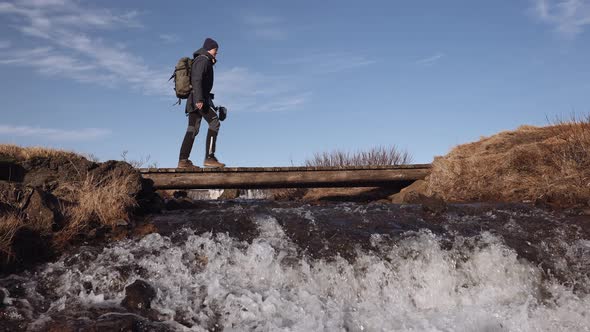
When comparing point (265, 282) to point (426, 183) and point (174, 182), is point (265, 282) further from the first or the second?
point (426, 183)

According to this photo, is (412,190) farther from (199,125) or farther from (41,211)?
(41,211)

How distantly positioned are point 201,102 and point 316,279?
6352mm

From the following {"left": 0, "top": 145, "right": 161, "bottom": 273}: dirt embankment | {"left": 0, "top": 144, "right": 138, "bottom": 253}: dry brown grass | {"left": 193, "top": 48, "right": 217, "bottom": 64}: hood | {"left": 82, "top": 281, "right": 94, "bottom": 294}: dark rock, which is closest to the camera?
{"left": 82, "top": 281, "right": 94, "bottom": 294}: dark rock

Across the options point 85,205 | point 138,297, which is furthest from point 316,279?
point 85,205

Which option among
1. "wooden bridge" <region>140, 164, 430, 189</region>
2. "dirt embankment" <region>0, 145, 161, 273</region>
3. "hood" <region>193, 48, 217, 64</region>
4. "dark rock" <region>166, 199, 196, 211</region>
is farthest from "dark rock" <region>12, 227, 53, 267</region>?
"hood" <region>193, 48, 217, 64</region>

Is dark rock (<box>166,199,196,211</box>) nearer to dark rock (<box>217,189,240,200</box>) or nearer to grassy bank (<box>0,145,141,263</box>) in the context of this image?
grassy bank (<box>0,145,141,263</box>)

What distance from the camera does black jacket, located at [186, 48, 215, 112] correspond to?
11492 millimetres

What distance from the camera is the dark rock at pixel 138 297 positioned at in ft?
17.0

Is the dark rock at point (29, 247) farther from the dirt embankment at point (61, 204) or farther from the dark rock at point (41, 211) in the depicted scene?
the dark rock at point (41, 211)

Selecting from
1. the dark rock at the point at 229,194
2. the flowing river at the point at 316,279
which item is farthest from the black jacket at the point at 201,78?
the flowing river at the point at 316,279

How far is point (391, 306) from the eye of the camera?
5.72m

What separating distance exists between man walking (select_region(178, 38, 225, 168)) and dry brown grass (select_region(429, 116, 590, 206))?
4780 millimetres

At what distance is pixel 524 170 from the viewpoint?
11195 millimetres

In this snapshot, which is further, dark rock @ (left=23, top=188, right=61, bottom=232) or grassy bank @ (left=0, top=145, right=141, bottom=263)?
dark rock @ (left=23, top=188, right=61, bottom=232)
